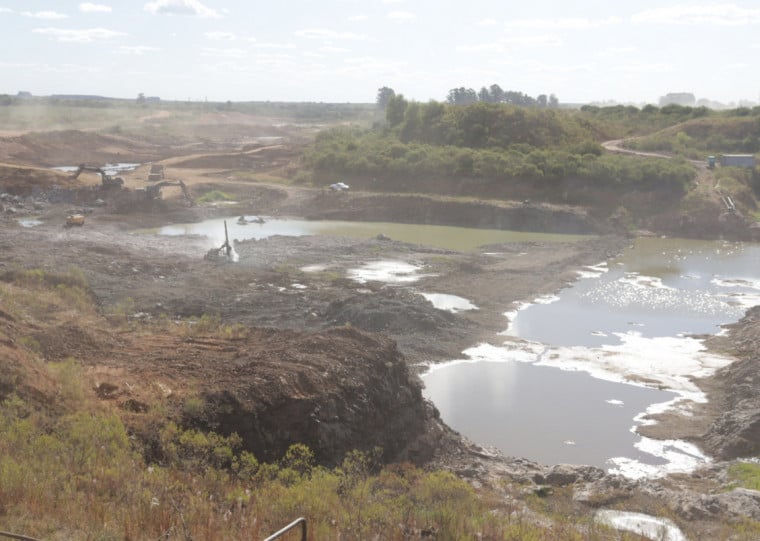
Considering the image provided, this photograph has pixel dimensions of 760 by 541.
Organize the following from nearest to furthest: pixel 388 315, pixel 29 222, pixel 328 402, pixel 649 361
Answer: pixel 328 402 → pixel 649 361 → pixel 388 315 → pixel 29 222

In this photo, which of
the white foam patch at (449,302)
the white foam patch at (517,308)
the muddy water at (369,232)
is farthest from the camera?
the muddy water at (369,232)

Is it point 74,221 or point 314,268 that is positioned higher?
point 74,221

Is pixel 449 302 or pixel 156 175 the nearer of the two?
pixel 449 302

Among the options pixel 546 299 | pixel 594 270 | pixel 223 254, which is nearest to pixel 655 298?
pixel 546 299

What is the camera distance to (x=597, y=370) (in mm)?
19500

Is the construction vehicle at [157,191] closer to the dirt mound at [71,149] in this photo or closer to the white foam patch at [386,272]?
the white foam patch at [386,272]

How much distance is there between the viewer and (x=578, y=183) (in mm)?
44344

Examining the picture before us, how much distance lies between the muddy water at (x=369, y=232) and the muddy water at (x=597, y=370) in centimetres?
807

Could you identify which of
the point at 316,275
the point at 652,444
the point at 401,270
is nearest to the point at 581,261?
the point at 401,270

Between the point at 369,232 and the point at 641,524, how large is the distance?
29626 millimetres

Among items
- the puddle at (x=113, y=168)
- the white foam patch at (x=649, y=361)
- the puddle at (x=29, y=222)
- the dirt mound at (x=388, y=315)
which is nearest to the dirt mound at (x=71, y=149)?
the puddle at (x=113, y=168)

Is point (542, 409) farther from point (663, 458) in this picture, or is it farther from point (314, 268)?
point (314, 268)

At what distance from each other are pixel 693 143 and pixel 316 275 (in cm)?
3809

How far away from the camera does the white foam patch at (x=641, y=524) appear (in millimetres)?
10406
